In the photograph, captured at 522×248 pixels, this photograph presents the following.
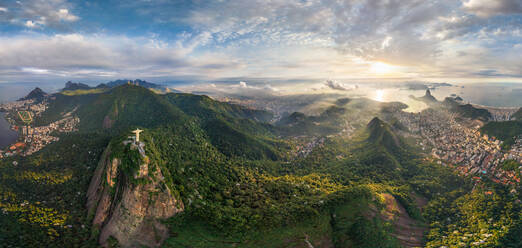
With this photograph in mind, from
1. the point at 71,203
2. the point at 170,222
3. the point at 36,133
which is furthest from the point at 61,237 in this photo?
the point at 36,133

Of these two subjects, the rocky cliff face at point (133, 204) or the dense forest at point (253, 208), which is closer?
the rocky cliff face at point (133, 204)

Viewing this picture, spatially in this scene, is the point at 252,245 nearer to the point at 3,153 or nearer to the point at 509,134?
the point at 3,153

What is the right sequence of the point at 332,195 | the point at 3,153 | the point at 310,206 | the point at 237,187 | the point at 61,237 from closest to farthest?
the point at 61,237, the point at 310,206, the point at 332,195, the point at 237,187, the point at 3,153

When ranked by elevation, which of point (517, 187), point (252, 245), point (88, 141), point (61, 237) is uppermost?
point (88, 141)

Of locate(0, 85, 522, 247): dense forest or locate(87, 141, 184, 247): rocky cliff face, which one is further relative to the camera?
locate(0, 85, 522, 247): dense forest

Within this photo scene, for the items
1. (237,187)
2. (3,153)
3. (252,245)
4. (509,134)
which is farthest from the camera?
(509,134)

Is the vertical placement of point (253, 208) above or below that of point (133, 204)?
below

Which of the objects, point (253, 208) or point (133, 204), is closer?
point (133, 204)

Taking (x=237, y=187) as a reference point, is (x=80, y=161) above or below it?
above
